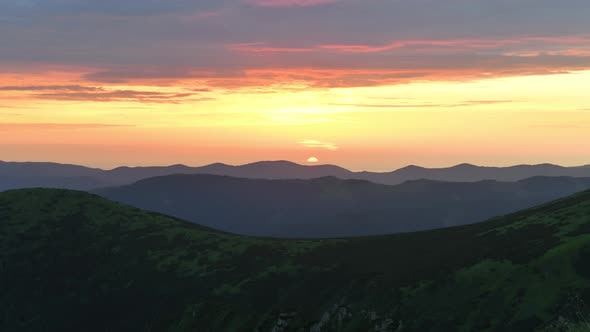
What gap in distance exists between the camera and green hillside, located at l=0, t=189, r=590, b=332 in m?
75.7

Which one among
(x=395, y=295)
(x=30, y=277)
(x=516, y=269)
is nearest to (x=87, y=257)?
(x=30, y=277)

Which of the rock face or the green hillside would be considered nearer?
the rock face

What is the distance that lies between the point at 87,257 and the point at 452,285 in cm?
12738

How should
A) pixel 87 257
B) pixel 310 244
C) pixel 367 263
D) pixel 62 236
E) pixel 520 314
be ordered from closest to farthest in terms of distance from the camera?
pixel 520 314 → pixel 367 263 → pixel 310 244 → pixel 87 257 → pixel 62 236

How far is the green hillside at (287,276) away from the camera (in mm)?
75688

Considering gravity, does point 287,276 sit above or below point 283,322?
below

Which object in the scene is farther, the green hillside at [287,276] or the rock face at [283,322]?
the green hillside at [287,276]

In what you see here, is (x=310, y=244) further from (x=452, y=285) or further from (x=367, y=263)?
(x=452, y=285)

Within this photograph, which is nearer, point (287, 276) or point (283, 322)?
point (283, 322)

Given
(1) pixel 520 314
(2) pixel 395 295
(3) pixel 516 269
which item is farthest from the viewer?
(2) pixel 395 295

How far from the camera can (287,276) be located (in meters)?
126

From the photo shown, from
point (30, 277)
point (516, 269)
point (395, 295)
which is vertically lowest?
point (30, 277)

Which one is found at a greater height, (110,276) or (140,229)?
(140,229)

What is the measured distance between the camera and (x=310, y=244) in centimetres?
15000
